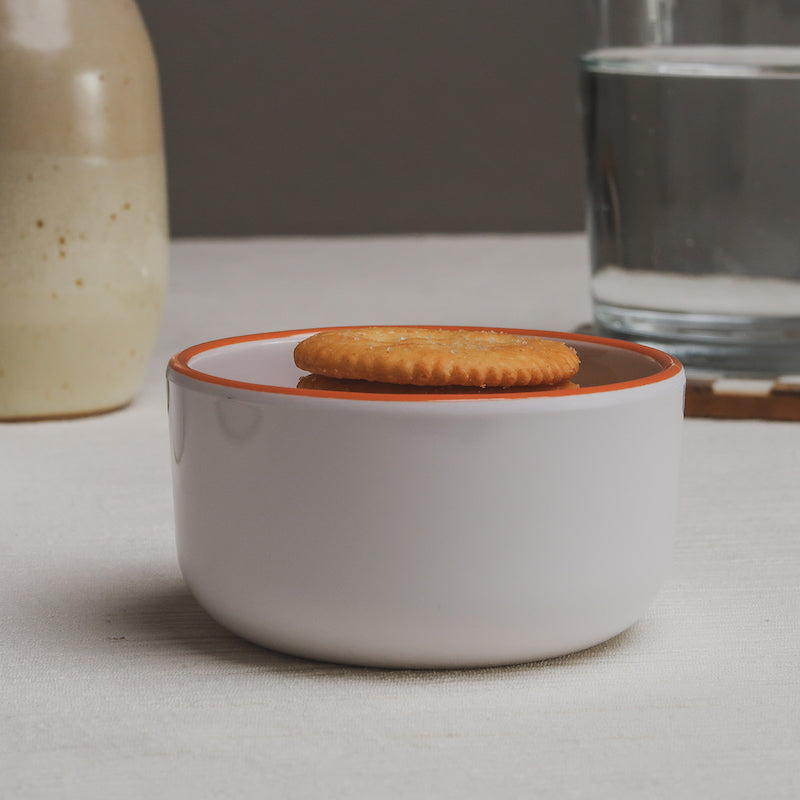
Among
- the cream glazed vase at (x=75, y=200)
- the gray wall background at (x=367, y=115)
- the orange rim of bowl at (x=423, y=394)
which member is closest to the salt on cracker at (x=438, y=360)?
the orange rim of bowl at (x=423, y=394)

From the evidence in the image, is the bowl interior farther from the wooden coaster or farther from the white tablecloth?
the wooden coaster

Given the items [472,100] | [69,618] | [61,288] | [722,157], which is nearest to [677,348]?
[722,157]

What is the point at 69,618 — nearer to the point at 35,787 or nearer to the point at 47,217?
the point at 35,787

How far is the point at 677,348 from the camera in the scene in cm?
77

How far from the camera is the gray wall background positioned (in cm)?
171

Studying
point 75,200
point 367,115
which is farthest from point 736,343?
point 367,115

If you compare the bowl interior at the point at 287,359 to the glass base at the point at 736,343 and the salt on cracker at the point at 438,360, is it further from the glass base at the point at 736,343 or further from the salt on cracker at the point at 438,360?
the glass base at the point at 736,343

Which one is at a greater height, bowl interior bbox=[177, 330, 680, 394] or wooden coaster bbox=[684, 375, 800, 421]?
bowl interior bbox=[177, 330, 680, 394]

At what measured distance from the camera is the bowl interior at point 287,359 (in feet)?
1.33

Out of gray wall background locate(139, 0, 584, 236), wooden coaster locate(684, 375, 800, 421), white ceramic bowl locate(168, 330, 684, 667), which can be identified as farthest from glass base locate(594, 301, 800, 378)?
gray wall background locate(139, 0, 584, 236)

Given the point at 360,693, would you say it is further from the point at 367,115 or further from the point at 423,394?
the point at 367,115

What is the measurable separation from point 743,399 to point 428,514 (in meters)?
0.41

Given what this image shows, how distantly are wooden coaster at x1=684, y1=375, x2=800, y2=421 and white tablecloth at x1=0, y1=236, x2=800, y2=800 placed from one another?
13 centimetres

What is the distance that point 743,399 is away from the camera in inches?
28.0
